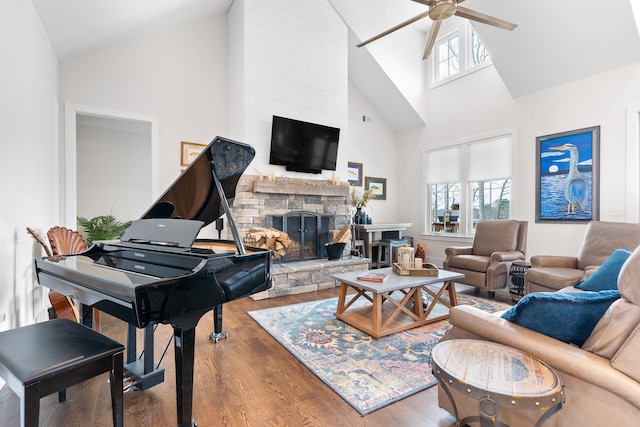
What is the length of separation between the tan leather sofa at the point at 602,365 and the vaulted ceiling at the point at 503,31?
13.2 ft

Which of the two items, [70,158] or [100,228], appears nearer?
[70,158]

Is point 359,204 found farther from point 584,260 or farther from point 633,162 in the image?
point 633,162

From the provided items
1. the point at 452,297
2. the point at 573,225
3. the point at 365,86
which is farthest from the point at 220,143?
the point at 365,86

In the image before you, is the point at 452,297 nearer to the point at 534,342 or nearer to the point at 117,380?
the point at 534,342

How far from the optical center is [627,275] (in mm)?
1248

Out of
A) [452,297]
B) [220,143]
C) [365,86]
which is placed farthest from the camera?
[365,86]

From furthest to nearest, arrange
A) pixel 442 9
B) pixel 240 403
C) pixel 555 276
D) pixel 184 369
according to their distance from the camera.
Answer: pixel 555 276
pixel 442 9
pixel 240 403
pixel 184 369

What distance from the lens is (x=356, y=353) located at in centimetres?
240

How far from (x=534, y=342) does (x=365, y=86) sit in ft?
19.4

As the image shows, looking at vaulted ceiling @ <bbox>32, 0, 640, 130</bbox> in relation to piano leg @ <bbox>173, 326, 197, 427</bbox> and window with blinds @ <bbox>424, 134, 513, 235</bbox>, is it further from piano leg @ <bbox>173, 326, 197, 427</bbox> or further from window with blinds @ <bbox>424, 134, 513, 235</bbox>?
piano leg @ <bbox>173, 326, 197, 427</bbox>

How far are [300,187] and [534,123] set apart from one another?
3.70 m

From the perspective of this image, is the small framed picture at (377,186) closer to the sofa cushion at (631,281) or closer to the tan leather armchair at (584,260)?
the tan leather armchair at (584,260)

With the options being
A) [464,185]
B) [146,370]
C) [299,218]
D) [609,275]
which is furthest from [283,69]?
[609,275]

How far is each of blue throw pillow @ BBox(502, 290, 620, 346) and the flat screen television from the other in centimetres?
378
